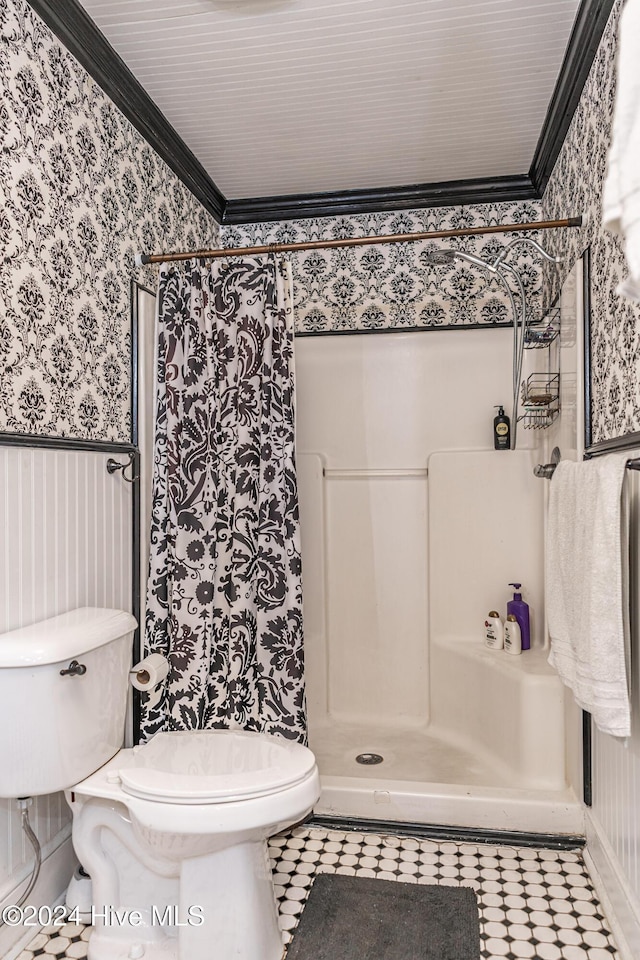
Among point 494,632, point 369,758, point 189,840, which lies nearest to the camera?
point 189,840

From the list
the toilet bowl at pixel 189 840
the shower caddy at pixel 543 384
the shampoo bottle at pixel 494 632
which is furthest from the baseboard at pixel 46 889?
the shower caddy at pixel 543 384

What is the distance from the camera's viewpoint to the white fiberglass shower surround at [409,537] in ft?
9.81

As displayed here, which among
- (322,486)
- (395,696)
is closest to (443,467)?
(322,486)

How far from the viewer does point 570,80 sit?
2139 millimetres

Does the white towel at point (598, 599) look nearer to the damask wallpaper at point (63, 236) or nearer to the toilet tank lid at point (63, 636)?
the toilet tank lid at point (63, 636)

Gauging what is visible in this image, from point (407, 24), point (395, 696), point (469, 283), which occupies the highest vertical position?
point (407, 24)

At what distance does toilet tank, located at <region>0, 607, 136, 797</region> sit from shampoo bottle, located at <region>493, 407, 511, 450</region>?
72.4 inches

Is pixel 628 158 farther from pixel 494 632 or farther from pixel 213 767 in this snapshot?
pixel 494 632

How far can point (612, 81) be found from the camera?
1782 millimetres

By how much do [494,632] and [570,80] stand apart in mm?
2041

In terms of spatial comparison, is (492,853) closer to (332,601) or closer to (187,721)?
(187,721)

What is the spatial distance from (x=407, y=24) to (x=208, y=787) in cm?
211

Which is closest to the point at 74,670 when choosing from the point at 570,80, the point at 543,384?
the point at 543,384

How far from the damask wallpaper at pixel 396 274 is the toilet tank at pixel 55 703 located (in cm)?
190
